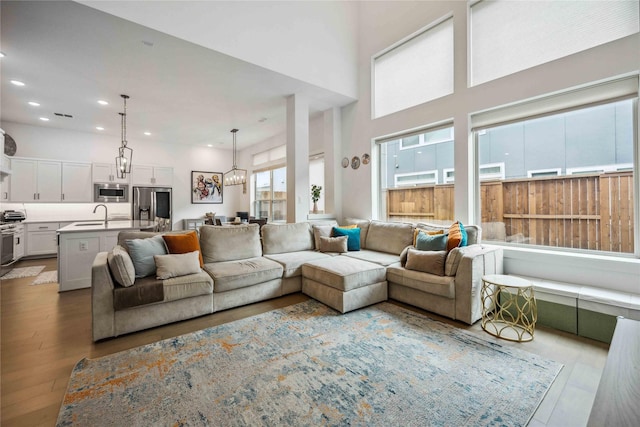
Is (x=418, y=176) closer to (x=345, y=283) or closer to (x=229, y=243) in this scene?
(x=345, y=283)

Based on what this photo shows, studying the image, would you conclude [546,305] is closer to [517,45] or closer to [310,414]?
[310,414]

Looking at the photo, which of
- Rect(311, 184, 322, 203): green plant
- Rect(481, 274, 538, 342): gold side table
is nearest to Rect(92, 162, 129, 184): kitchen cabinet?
Rect(311, 184, 322, 203): green plant

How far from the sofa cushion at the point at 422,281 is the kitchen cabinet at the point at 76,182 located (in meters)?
7.27

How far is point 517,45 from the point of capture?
10.9 feet

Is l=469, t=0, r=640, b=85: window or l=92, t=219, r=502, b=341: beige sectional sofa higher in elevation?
l=469, t=0, r=640, b=85: window

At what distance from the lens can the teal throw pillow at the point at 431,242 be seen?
3141 mm

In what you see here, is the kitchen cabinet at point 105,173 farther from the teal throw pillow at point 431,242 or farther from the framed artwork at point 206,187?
Answer: the teal throw pillow at point 431,242

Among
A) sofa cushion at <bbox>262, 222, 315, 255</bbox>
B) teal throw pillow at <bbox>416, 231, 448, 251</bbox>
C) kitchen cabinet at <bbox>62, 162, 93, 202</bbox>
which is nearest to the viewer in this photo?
teal throw pillow at <bbox>416, 231, 448, 251</bbox>

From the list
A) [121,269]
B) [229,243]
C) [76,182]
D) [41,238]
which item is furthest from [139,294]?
[76,182]

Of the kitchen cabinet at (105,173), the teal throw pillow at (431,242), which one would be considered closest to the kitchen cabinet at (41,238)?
the kitchen cabinet at (105,173)

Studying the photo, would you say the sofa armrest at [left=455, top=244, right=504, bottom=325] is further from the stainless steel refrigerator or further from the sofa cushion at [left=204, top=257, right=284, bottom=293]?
the stainless steel refrigerator

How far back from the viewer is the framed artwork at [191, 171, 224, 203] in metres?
8.38

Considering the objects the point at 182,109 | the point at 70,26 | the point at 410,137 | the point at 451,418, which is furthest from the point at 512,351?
the point at 182,109

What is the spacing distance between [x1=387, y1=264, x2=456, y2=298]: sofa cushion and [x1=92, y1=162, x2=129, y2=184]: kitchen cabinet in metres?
7.16
